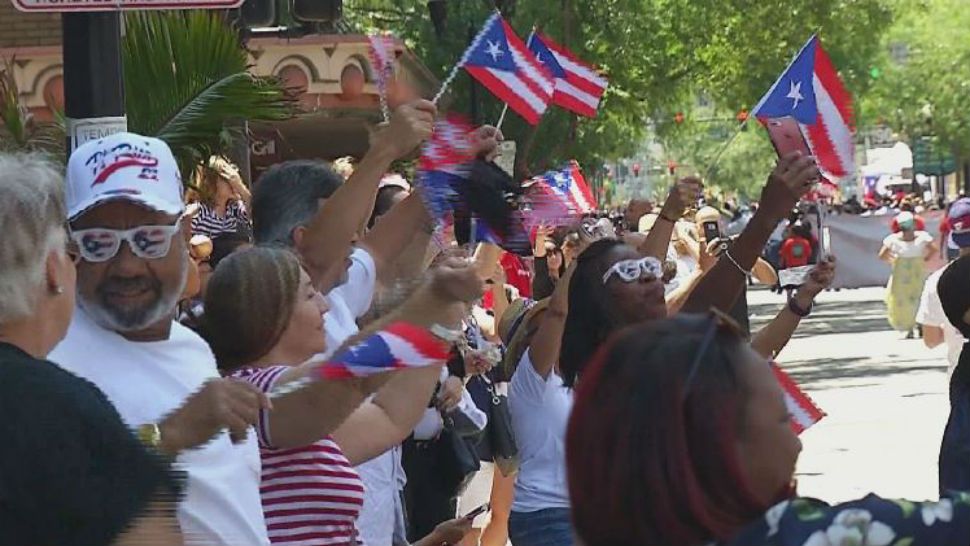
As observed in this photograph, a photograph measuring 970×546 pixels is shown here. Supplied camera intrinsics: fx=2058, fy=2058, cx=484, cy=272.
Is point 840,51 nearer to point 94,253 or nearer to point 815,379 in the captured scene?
point 815,379

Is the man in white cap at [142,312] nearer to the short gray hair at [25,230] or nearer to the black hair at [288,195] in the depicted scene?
the short gray hair at [25,230]

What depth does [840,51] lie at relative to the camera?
121ft

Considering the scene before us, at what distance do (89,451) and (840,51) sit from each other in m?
34.8

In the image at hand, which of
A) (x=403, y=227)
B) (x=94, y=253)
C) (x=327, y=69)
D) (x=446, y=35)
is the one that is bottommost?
(x=446, y=35)

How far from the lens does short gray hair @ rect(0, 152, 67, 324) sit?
11.2 ft

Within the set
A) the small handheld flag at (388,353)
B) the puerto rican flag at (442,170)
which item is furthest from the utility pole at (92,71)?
the small handheld flag at (388,353)

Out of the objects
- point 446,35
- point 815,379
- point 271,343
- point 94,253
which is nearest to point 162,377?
point 94,253

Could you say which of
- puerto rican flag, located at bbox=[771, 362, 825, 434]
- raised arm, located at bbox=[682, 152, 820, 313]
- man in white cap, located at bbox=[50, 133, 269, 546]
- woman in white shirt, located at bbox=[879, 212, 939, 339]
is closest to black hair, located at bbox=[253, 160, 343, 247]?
raised arm, located at bbox=[682, 152, 820, 313]

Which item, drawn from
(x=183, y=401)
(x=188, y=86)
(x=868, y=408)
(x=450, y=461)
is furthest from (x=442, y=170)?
(x=868, y=408)

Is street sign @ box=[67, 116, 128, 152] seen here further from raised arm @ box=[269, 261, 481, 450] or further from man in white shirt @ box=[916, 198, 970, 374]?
man in white shirt @ box=[916, 198, 970, 374]

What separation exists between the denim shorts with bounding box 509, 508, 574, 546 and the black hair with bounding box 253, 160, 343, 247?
1422 millimetres

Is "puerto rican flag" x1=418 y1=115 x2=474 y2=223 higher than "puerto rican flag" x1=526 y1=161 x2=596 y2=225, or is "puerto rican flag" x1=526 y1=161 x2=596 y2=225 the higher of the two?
"puerto rican flag" x1=418 y1=115 x2=474 y2=223

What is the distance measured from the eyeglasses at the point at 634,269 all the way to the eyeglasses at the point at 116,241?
2.38 meters

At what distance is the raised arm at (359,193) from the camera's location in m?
5.33
